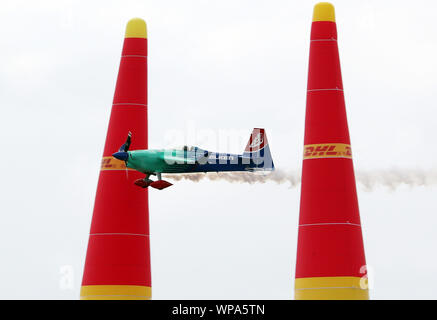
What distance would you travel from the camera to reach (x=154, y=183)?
4525 cm

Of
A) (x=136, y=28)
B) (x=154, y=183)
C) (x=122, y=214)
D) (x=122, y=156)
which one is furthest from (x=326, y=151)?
(x=136, y=28)

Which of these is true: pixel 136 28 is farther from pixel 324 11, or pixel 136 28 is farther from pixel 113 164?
pixel 324 11

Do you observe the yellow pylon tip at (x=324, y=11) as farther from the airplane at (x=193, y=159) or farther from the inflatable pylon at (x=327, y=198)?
the airplane at (x=193, y=159)

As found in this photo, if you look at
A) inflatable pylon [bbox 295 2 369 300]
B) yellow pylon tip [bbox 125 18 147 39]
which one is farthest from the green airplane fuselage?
yellow pylon tip [bbox 125 18 147 39]

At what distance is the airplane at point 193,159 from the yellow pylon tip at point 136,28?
4887 millimetres

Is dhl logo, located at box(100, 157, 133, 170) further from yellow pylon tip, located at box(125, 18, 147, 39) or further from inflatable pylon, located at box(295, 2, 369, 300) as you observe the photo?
inflatable pylon, located at box(295, 2, 369, 300)

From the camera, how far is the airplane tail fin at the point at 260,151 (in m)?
45.9

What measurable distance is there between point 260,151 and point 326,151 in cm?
258

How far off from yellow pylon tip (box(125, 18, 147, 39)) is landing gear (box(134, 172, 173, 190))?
5.87 m

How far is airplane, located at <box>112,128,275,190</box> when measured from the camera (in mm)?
45688

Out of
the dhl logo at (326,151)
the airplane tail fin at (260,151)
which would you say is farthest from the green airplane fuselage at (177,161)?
the dhl logo at (326,151)

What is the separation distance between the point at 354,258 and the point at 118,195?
8837 mm
